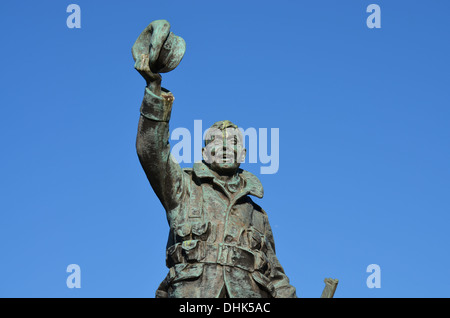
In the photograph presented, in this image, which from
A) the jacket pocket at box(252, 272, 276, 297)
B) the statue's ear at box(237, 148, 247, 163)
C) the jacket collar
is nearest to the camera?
the jacket pocket at box(252, 272, 276, 297)

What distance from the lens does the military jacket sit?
20156mm

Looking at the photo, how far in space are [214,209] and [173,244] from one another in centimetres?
74

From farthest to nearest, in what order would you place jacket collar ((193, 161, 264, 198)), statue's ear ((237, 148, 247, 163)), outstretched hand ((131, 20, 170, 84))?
statue's ear ((237, 148, 247, 163)) < jacket collar ((193, 161, 264, 198)) < outstretched hand ((131, 20, 170, 84))

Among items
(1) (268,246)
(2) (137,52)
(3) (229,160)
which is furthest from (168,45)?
(1) (268,246)

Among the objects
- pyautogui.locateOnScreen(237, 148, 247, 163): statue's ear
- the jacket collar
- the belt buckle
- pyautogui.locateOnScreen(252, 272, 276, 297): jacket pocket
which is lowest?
pyautogui.locateOnScreen(252, 272, 276, 297): jacket pocket

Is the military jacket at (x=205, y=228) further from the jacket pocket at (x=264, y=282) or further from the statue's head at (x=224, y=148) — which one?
the statue's head at (x=224, y=148)

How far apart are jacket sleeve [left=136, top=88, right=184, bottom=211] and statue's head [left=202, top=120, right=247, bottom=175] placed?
627 mm

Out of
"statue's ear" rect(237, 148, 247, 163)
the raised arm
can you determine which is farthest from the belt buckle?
"statue's ear" rect(237, 148, 247, 163)

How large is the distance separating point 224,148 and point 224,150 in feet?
0.09

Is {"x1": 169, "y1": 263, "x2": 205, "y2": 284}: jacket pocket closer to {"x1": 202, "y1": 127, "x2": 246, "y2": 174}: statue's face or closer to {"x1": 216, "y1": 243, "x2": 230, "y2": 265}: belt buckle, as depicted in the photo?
{"x1": 216, "y1": 243, "x2": 230, "y2": 265}: belt buckle

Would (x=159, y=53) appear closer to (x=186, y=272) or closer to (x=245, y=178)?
(x=245, y=178)

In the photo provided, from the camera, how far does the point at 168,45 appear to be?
2020 cm

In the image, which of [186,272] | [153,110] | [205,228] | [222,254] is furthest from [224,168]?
[186,272]
